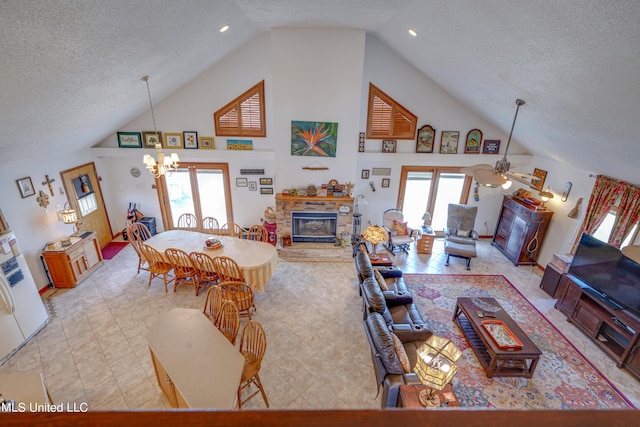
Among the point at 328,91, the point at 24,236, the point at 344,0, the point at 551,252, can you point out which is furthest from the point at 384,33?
the point at 24,236

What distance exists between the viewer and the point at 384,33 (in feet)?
19.9

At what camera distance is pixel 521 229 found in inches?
275

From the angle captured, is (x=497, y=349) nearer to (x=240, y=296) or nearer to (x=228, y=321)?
(x=228, y=321)

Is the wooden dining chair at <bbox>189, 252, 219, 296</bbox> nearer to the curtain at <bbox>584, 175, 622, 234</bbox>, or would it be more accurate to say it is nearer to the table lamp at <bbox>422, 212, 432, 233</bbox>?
the table lamp at <bbox>422, 212, 432, 233</bbox>

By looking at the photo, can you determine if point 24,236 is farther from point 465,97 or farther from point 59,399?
point 465,97

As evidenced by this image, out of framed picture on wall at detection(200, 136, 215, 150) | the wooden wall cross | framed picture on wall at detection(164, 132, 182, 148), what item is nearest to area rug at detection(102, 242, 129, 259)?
the wooden wall cross

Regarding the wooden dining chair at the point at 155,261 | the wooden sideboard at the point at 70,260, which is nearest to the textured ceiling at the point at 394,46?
the wooden sideboard at the point at 70,260

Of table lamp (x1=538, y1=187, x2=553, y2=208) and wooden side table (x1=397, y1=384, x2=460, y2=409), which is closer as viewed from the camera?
wooden side table (x1=397, y1=384, x2=460, y2=409)

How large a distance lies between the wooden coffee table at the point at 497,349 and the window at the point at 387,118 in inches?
164

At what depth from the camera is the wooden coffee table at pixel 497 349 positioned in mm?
4117

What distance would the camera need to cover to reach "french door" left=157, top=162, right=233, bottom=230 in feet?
25.7

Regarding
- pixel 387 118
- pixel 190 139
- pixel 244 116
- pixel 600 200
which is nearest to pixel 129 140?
pixel 190 139

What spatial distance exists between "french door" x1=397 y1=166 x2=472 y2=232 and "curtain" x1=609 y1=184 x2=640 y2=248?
10.2 ft

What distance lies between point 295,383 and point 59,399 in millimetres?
2960
